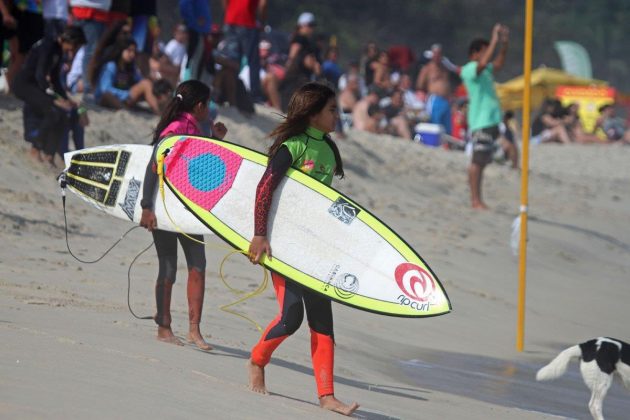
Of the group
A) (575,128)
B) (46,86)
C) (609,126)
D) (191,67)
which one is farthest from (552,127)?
(46,86)

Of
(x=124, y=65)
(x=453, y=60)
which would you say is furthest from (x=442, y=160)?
(x=453, y=60)

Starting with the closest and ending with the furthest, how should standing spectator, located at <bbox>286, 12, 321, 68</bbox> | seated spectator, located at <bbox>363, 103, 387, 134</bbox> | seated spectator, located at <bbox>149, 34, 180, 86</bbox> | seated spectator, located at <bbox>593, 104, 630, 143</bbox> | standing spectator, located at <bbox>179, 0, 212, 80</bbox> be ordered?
standing spectator, located at <bbox>179, 0, 212, 80</bbox> → seated spectator, located at <bbox>149, 34, 180, 86</bbox> → standing spectator, located at <bbox>286, 12, 321, 68</bbox> → seated spectator, located at <bbox>363, 103, 387, 134</bbox> → seated spectator, located at <bbox>593, 104, 630, 143</bbox>

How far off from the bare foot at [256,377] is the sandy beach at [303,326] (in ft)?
0.43

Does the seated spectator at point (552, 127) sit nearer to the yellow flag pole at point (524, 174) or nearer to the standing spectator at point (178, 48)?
the standing spectator at point (178, 48)

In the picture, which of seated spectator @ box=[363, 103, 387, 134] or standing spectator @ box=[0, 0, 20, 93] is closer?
standing spectator @ box=[0, 0, 20, 93]

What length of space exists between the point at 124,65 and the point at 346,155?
12.3 ft

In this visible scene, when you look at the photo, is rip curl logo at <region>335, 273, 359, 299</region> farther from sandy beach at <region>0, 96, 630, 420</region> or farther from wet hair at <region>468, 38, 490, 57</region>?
wet hair at <region>468, 38, 490, 57</region>

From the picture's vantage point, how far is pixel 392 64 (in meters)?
23.9

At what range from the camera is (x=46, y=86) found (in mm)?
11398

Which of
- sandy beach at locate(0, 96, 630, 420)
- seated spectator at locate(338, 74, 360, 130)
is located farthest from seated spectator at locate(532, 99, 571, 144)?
sandy beach at locate(0, 96, 630, 420)

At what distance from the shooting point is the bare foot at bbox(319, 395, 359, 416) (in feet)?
17.9

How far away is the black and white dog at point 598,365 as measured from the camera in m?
6.24

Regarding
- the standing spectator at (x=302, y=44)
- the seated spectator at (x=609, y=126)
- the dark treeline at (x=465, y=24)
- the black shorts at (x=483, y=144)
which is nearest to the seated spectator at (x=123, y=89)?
the standing spectator at (x=302, y=44)

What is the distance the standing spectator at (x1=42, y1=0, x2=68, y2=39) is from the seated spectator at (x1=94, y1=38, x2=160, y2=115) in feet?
2.67
